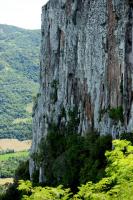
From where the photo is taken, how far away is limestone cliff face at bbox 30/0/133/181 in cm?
6444

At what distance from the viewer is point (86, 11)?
79750 millimetres

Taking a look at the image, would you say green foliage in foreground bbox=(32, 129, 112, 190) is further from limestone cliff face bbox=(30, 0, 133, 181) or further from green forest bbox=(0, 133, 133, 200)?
limestone cliff face bbox=(30, 0, 133, 181)

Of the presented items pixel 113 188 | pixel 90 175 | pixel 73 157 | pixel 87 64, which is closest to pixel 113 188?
pixel 113 188

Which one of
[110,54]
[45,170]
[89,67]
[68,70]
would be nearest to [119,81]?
[110,54]

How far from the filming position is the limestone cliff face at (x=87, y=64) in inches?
2537

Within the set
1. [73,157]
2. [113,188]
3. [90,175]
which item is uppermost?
[113,188]

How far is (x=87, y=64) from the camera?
80.4 metres

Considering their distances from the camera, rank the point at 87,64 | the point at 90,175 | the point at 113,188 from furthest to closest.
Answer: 1. the point at 87,64
2. the point at 90,175
3. the point at 113,188

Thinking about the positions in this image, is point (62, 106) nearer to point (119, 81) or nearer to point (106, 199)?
point (119, 81)

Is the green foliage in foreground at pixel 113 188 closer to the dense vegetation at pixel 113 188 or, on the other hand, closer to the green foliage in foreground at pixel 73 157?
the dense vegetation at pixel 113 188

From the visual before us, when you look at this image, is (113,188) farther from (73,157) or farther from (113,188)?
(73,157)

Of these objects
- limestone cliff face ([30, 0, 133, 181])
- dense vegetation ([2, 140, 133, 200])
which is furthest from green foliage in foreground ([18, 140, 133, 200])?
limestone cliff face ([30, 0, 133, 181])

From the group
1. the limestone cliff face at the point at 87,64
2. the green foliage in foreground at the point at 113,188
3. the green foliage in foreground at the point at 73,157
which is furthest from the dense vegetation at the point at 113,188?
the limestone cliff face at the point at 87,64

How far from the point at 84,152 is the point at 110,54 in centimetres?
1486
